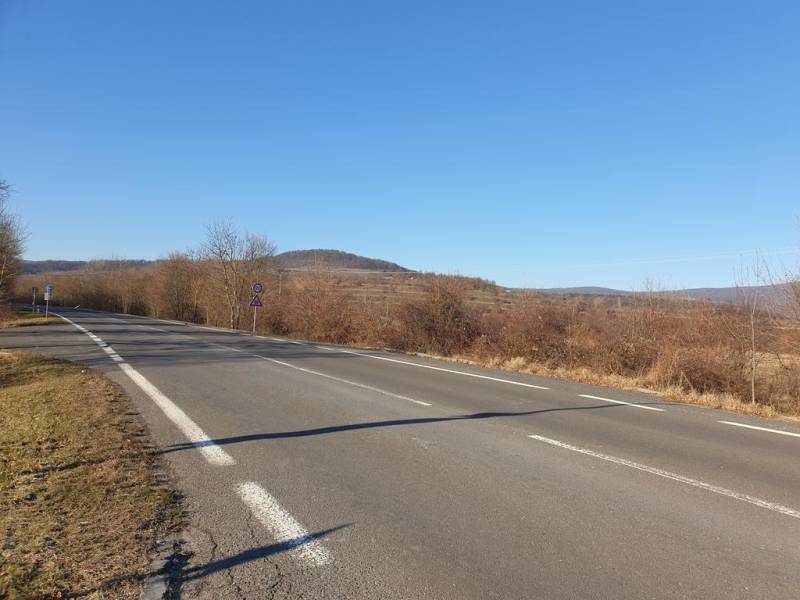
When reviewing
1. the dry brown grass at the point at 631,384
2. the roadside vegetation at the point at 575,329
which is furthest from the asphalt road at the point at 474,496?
the roadside vegetation at the point at 575,329

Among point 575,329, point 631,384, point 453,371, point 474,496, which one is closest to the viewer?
point 474,496

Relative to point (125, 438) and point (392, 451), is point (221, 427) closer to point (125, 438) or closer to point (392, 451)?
point (125, 438)

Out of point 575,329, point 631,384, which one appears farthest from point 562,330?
point 631,384

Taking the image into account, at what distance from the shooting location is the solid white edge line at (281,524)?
156 inches

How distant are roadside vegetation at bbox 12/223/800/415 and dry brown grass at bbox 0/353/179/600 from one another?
10.8 m

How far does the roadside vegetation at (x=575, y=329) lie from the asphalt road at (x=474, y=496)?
158 inches

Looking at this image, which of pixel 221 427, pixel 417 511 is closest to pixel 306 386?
pixel 221 427

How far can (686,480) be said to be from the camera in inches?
233

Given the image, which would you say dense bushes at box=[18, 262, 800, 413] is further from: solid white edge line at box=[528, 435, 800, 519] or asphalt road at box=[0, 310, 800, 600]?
solid white edge line at box=[528, 435, 800, 519]

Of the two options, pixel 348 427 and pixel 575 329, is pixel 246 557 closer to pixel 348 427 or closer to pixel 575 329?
pixel 348 427

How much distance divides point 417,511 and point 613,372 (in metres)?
13.3

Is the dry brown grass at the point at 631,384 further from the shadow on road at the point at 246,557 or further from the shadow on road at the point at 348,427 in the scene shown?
the shadow on road at the point at 246,557

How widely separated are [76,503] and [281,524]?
1.83 m

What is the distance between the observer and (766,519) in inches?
190
